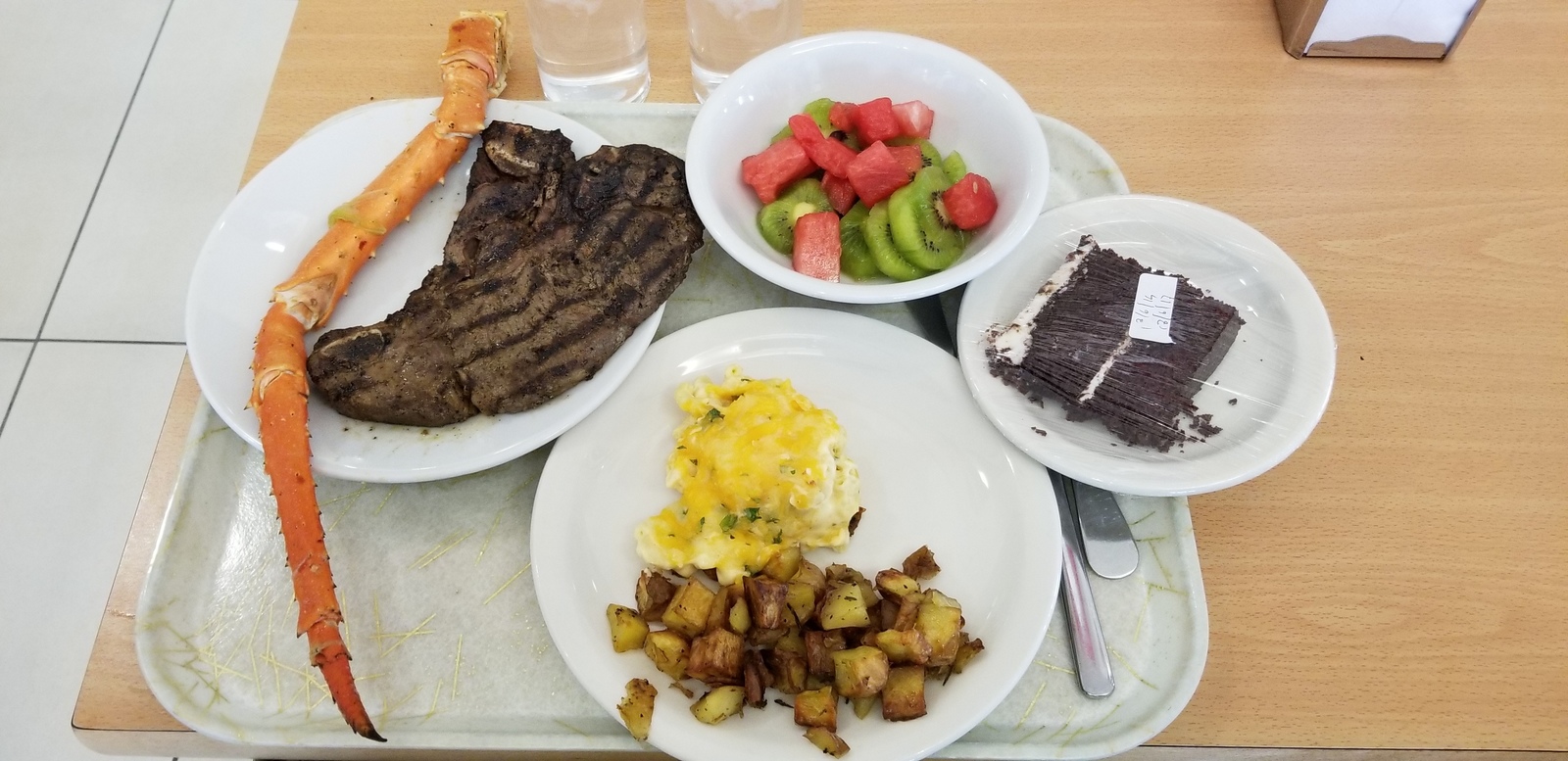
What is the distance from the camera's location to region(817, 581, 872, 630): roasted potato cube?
4.54 feet

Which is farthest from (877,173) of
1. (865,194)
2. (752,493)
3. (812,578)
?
(812,578)

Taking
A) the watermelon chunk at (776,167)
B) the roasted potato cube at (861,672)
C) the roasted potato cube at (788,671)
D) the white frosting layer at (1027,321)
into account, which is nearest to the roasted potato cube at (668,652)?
the roasted potato cube at (788,671)

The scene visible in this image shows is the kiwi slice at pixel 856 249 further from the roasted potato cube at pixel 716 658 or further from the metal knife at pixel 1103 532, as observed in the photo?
the roasted potato cube at pixel 716 658

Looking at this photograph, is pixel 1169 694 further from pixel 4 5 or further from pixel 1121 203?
pixel 4 5

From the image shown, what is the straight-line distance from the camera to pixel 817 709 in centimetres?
134

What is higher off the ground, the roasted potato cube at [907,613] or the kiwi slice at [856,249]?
the kiwi slice at [856,249]

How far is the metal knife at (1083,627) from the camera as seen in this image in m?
1.48

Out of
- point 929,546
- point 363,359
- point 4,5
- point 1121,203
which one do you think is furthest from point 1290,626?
point 4,5

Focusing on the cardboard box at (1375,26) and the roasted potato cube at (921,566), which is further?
the cardboard box at (1375,26)

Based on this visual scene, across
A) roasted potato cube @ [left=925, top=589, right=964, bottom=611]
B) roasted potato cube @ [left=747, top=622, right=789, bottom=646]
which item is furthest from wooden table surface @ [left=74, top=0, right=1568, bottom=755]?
roasted potato cube @ [left=747, top=622, right=789, bottom=646]

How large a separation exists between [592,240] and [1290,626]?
1364mm

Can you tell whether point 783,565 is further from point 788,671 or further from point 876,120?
point 876,120

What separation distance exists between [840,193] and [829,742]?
1.00m

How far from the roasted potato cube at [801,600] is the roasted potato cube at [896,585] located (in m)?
0.11
